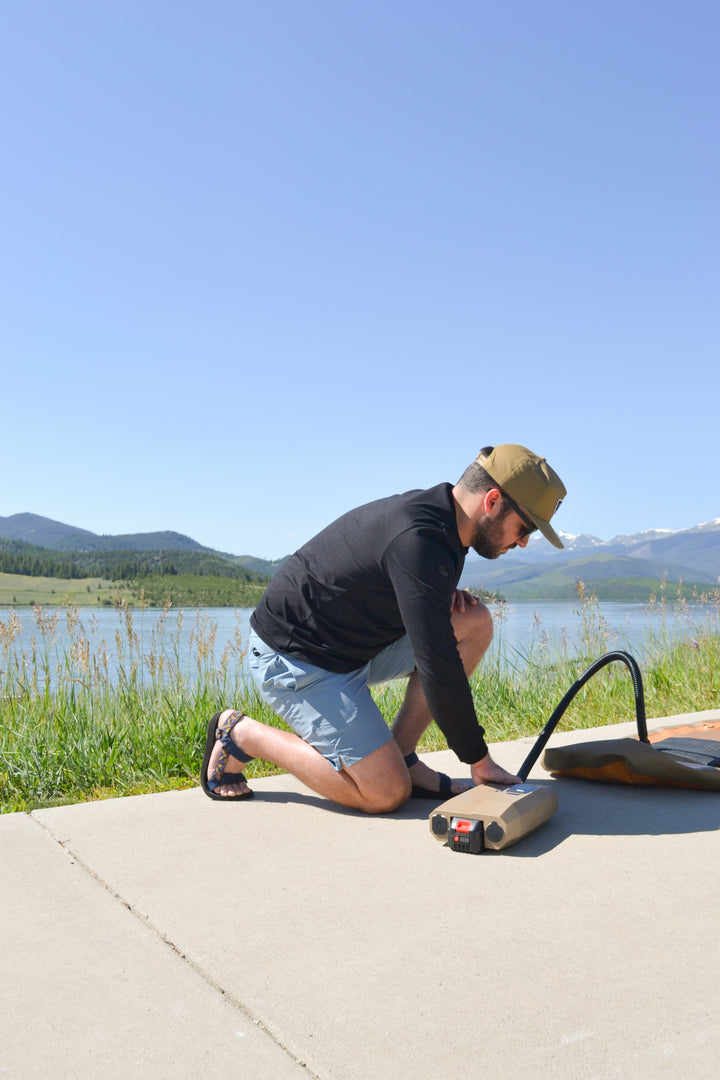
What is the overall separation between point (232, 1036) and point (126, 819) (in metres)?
1.40

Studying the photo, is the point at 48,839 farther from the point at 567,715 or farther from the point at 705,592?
the point at 705,592

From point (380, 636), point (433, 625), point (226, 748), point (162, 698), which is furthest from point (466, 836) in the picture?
point (162, 698)

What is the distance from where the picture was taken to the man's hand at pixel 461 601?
10.4ft

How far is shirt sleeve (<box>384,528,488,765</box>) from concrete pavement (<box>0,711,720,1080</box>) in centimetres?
38

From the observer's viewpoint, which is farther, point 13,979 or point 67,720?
point 67,720

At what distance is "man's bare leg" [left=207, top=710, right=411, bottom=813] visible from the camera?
2850 millimetres

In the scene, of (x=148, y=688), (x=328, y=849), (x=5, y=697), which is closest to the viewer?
(x=328, y=849)

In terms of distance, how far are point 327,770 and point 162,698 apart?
1.69 meters

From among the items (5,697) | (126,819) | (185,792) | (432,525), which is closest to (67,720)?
(5,697)

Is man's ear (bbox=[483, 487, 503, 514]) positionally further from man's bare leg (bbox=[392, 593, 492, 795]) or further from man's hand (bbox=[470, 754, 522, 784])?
man's hand (bbox=[470, 754, 522, 784])

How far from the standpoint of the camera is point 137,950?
72.7 inches

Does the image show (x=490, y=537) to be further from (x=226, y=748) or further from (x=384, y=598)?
(x=226, y=748)

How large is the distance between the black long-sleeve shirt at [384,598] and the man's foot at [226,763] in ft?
1.08

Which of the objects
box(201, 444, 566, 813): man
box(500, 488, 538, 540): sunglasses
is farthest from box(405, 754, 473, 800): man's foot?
box(500, 488, 538, 540): sunglasses
